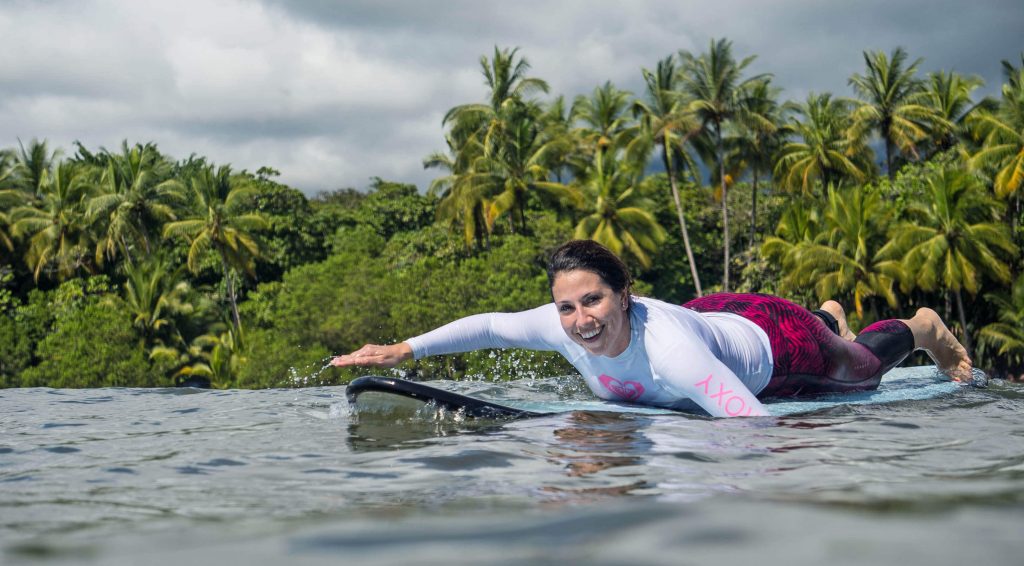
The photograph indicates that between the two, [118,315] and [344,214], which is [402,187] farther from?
[118,315]

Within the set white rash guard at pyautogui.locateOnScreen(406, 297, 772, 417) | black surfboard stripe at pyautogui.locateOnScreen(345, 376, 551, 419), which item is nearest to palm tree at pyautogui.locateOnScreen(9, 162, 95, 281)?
white rash guard at pyautogui.locateOnScreen(406, 297, 772, 417)

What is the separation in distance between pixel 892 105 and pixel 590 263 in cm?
3586

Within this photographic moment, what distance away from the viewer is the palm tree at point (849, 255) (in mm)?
28578

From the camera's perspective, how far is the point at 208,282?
1602 inches

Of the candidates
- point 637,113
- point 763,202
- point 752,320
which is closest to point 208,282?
point 637,113

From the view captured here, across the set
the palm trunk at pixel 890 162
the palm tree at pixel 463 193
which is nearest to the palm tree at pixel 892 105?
the palm trunk at pixel 890 162

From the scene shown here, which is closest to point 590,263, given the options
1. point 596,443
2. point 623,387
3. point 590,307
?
point 590,307

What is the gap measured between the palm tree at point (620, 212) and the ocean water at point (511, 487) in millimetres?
28940

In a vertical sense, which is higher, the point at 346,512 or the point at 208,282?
the point at 208,282

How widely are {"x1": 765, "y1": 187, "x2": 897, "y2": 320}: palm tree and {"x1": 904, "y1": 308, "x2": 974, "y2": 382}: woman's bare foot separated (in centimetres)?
2315

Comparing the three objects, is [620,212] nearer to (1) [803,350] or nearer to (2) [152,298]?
(2) [152,298]

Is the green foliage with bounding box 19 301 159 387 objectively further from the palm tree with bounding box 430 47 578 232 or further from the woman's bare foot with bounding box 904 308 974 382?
the woman's bare foot with bounding box 904 308 974 382

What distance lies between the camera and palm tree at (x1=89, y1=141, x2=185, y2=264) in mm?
35406

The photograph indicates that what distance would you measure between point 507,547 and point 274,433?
272 centimetres
